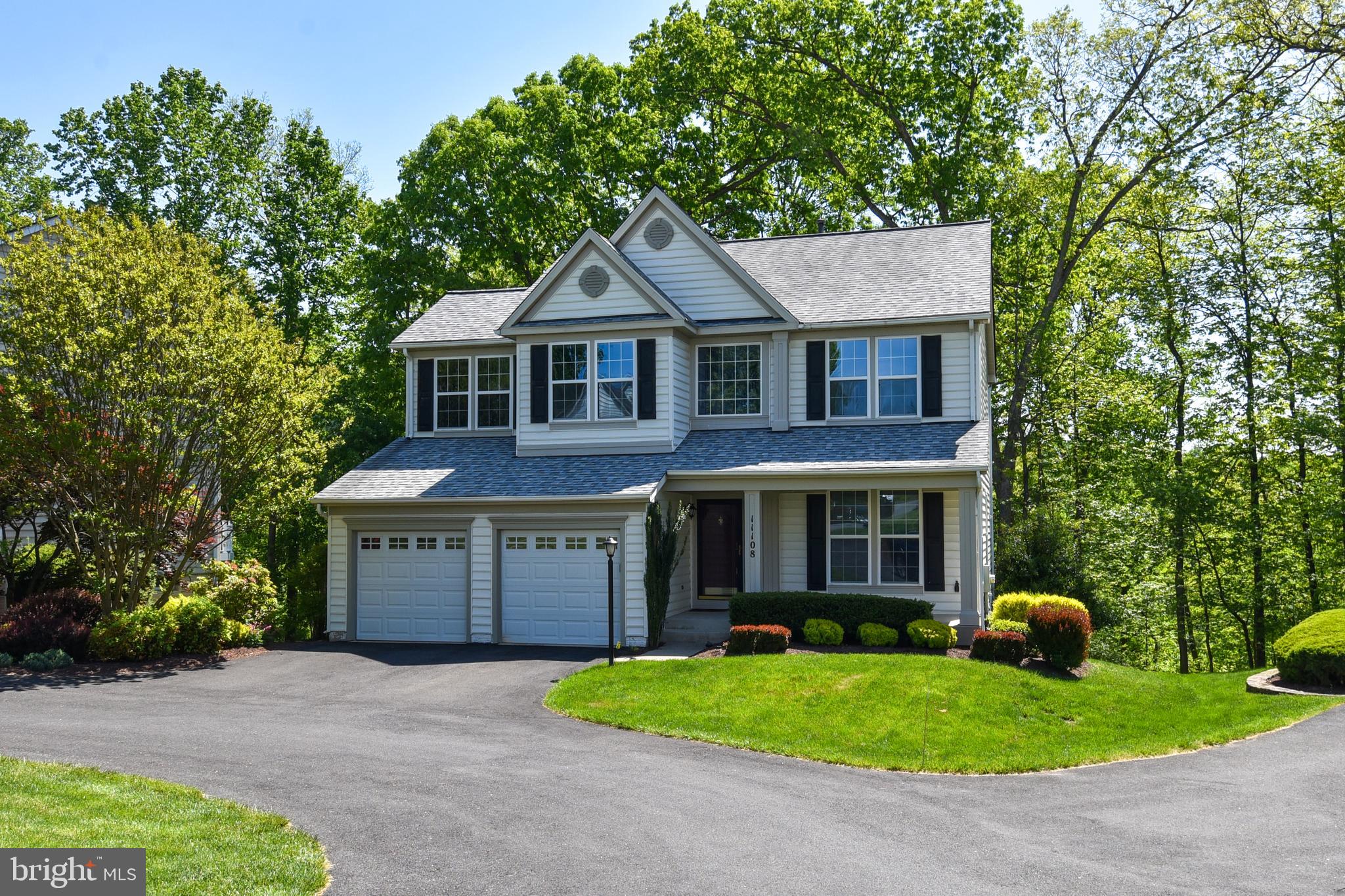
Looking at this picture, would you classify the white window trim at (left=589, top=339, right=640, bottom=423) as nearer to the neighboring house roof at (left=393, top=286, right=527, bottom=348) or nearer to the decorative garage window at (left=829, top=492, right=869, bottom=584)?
the neighboring house roof at (left=393, top=286, right=527, bottom=348)

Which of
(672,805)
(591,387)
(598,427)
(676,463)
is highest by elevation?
(591,387)

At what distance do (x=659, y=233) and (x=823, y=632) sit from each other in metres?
9.59

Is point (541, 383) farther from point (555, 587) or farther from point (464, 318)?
point (555, 587)

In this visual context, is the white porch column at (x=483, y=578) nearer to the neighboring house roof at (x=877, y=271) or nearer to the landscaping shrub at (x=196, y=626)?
the landscaping shrub at (x=196, y=626)

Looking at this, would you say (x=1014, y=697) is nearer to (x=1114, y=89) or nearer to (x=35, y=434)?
(x=35, y=434)

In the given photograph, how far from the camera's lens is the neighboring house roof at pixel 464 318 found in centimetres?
2419

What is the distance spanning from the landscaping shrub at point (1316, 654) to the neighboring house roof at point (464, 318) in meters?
16.0

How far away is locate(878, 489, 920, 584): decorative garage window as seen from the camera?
20.2 m

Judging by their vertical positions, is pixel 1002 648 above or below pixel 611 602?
below

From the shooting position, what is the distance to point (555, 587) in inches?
802

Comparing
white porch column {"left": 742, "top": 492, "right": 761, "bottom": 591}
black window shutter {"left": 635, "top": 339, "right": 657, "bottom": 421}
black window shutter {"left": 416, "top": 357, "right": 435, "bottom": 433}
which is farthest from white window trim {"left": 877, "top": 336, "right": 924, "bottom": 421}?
black window shutter {"left": 416, "top": 357, "right": 435, "bottom": 433}

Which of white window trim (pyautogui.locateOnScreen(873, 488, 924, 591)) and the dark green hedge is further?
white window trim (pyautogui.locateOnScreen(873, 488, 924, 591))

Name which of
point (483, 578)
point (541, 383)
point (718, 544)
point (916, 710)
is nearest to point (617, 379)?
point (541, 383)

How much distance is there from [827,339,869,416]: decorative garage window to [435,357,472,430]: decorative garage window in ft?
27.2
